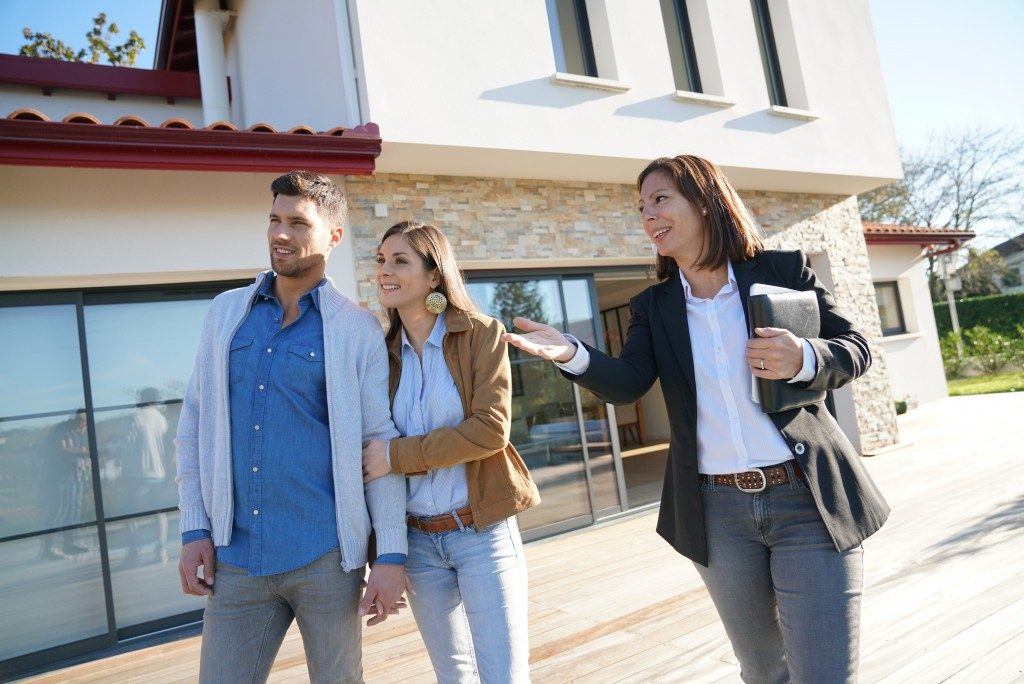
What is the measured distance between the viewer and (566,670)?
3285 mm

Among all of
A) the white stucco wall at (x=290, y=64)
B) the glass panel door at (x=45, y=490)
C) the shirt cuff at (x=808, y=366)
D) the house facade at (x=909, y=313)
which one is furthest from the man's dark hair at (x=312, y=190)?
the house facade at (x=909, y=313)

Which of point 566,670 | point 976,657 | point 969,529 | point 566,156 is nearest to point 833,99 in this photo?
point 566,156

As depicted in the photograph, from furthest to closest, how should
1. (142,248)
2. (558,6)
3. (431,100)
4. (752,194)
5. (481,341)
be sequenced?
1. (752,194)
2. (558,6)
3. (431,100)
4. (142,248)
5. (481,341)

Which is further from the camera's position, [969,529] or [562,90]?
[562,90]

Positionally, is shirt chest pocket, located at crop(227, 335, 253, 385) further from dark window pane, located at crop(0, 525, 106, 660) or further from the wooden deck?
dark window pane, located at crop(0, 525, 106, 660)

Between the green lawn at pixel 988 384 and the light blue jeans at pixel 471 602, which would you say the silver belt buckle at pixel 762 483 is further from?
the green lawn at pixel 988 384

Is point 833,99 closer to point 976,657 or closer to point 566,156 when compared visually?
point 566,156

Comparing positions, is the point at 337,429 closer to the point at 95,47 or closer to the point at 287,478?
the point at 287,478

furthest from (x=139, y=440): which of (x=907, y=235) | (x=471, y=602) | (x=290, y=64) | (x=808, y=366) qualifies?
(x=907, y=235)

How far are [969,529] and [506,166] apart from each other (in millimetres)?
4554

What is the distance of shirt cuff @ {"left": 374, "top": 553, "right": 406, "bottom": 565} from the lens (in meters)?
1.76

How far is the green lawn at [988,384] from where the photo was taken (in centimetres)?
1364

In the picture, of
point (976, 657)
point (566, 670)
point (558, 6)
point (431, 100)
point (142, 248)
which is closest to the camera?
point (976, 657)

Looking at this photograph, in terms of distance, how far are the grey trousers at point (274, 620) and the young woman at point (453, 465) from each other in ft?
0.76
